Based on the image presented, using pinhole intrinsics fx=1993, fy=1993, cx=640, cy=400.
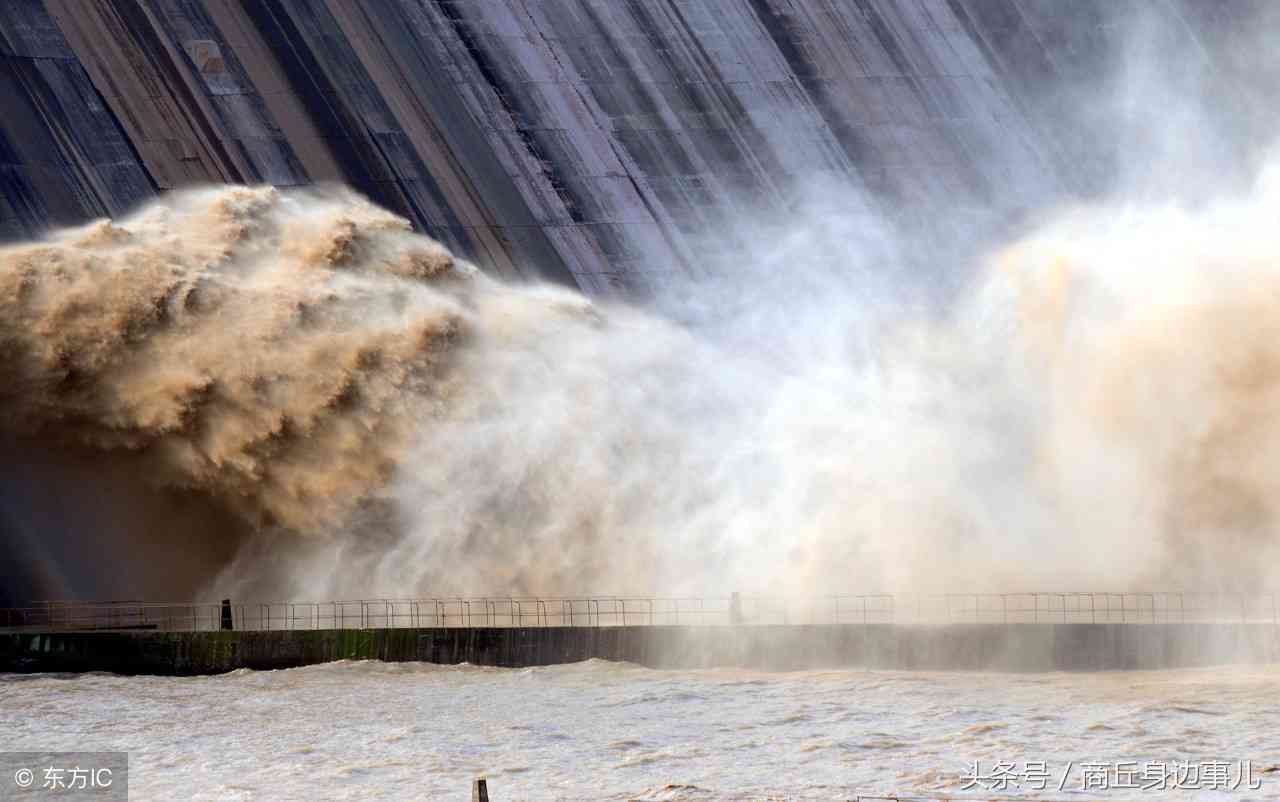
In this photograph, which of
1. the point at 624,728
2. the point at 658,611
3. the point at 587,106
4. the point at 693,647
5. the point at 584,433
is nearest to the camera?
the point at 624,728

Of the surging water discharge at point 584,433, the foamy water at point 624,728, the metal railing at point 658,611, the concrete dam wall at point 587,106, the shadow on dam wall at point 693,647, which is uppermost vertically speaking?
the concrete dam wall at point 587,106

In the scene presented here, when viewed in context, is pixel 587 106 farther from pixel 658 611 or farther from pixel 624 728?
pixel 624 728

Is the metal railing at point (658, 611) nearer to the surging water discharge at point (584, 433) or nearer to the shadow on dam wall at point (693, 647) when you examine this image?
the surging water discharge at point (584, 433)

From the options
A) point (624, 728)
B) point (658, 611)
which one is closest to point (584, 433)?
point (658, 611)

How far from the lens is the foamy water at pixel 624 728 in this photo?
1644 centimetres

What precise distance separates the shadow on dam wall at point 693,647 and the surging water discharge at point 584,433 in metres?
3.04

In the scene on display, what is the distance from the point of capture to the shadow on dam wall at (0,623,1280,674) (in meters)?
22.4

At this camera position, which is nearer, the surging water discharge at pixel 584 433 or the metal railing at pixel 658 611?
the metal railing at pixel 658 611

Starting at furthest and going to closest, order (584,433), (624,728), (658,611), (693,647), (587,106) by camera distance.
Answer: (587,106) < (584,433) < (658,611) < (693,647) < (624,728)

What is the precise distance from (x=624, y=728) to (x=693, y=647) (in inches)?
193

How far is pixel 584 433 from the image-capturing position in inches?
1146

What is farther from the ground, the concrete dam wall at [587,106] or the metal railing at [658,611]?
the concrete dam wall at [587,106]

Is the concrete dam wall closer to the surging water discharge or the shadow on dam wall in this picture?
the surging water discharge

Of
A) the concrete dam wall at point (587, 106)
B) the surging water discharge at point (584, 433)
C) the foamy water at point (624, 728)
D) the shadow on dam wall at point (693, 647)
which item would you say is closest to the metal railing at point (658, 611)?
the surging water discharge at point (584, 433)
